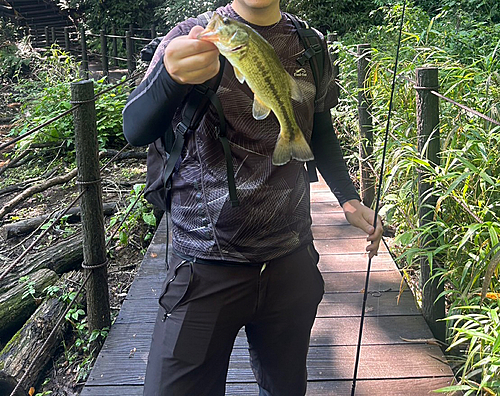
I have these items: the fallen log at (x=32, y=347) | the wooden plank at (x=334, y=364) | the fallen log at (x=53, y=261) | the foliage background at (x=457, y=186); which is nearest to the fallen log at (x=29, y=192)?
the fallen log at (x=53, y=261)

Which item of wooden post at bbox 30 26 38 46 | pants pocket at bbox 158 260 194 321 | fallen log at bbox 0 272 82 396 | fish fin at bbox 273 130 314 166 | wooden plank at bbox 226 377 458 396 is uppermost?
fish fin at bbox 273 130 314 166

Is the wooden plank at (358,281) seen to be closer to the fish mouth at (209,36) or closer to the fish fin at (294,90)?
the fish fin at (294,90)

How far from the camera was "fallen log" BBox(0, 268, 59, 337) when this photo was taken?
127 inches

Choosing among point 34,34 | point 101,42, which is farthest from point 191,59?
point 34,34

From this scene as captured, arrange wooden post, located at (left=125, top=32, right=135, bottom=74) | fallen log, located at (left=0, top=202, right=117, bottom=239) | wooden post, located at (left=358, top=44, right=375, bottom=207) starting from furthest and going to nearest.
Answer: wooden post, located at (left=125, top=32, right=135, bottom=74), fallen log, located at (left=0, top=202, right=117, bottom=239), wooden post, located at (left=358, top=44, right=375, bottom=207)

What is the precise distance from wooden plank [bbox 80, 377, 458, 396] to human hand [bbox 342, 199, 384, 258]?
908 millimetres

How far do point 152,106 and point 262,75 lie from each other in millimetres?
252

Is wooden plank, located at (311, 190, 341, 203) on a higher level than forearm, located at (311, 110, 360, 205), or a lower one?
lower

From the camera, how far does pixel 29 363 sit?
2.73 m

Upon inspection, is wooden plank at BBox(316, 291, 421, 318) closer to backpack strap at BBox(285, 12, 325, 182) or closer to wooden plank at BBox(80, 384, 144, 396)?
wooden plank at BBox(80, 384, 144, 396)

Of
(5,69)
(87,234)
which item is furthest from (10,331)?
(5,69)

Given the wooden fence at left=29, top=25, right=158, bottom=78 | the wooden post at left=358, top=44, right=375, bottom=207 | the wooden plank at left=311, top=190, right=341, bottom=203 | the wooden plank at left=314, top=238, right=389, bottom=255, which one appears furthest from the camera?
the wooden fence at left=29, top=25, right=158, bottom=78

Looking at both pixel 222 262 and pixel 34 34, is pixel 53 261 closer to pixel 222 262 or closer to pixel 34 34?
pixel 222 262

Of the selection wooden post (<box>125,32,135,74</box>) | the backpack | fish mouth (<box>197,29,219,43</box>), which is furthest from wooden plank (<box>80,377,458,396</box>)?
wooden post (<box>125,32,135,74</box>)
